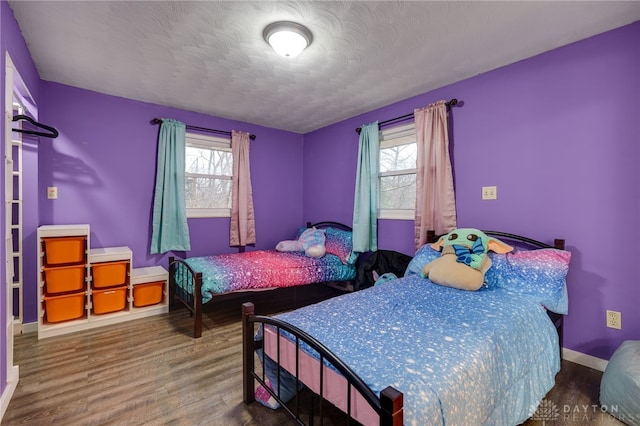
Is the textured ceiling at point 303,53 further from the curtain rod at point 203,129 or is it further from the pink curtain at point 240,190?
the pink curtain at point 240,190

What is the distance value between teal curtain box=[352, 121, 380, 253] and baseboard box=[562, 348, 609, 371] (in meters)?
1.93

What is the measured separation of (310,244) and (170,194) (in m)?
1.80

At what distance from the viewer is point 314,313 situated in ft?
5.87

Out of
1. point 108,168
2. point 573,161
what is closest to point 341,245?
point 573,161

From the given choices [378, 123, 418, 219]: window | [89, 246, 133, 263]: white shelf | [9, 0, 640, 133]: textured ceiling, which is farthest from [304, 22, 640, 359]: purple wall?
[89, 246, 133, 263]: white shelf

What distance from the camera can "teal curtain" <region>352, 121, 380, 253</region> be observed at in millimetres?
3605

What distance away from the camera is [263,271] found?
123 inches

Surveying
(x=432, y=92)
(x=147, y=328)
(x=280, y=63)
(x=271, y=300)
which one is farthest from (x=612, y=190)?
(x=147, y=328)

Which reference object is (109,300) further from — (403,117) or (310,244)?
(403,117)

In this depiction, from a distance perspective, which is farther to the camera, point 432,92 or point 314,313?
point 432,92

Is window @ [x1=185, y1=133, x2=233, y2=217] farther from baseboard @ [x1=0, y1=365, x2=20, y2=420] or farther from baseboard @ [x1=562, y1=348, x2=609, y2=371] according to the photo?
baseboard @ [x1=562, y1=348, x2=609, y2=371]

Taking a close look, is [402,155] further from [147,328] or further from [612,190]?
[147,328]

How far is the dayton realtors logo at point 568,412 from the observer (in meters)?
1.68

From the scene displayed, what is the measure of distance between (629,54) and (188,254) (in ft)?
14.7
